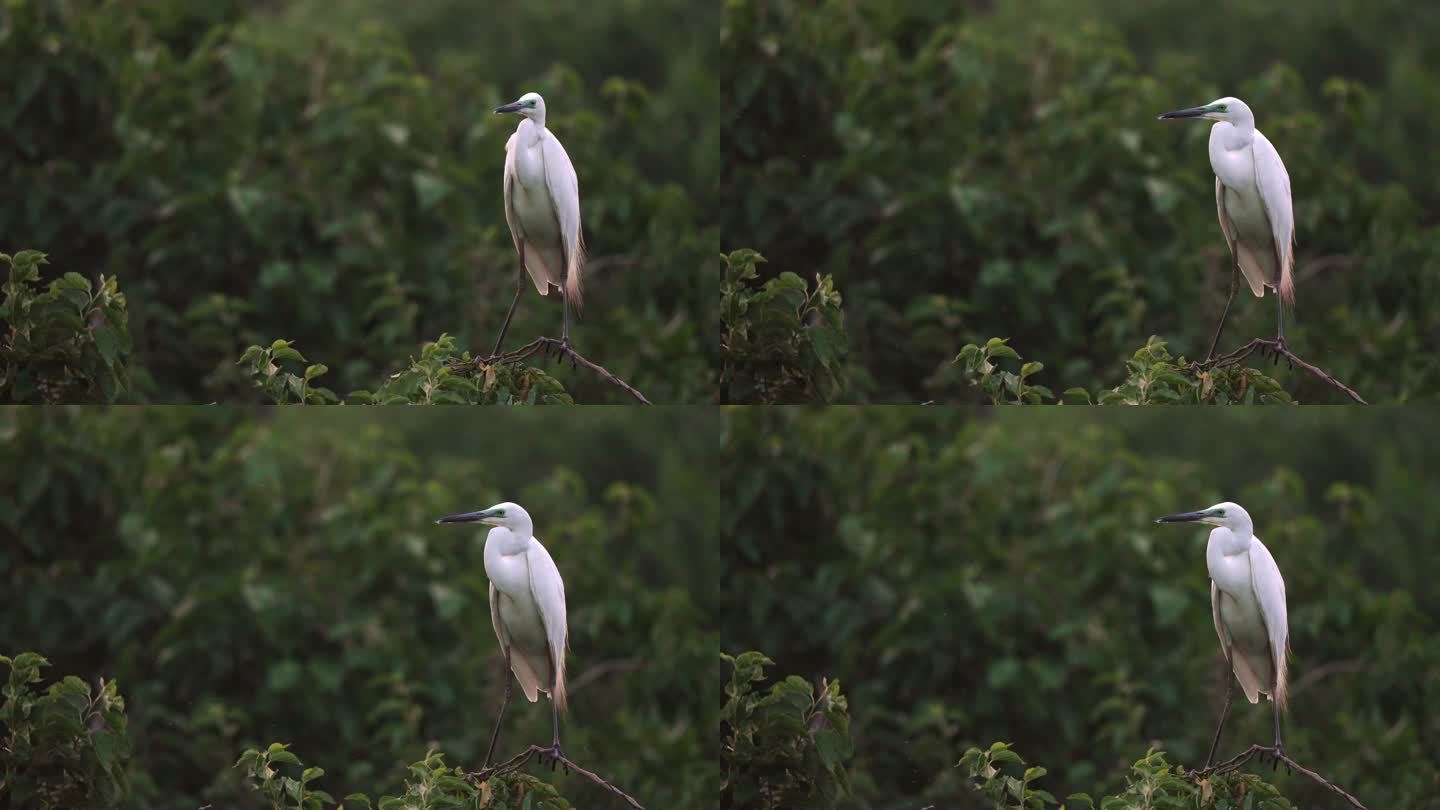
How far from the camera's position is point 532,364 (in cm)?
304

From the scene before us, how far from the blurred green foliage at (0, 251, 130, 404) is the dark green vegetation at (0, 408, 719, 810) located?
326 millimetres

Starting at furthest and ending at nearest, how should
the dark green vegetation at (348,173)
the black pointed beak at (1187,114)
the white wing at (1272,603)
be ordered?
the dark green vegetation at (348,173)
the white wing at (1272,603)
the black pointed beak at (1187,114)

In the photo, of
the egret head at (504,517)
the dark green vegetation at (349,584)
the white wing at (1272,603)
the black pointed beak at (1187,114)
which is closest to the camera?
the black pointed beak at (1187,114)

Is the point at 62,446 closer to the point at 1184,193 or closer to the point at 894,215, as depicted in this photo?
the point at 894,215

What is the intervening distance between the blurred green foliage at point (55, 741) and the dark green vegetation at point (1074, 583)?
3.65 feet

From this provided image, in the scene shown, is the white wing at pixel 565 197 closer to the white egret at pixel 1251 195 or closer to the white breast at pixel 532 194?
the white breast at pixel 532 194

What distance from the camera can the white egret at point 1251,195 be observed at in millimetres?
2973

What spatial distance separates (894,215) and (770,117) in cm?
28

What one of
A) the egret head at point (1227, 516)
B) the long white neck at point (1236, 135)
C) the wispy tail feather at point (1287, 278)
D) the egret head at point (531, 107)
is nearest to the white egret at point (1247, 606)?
the egret head at point (1227, 516)

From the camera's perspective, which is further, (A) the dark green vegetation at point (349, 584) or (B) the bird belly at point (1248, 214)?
(A) the dark green vegetation at point (349, 584)

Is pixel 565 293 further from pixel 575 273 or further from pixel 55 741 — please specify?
pixel 55 741

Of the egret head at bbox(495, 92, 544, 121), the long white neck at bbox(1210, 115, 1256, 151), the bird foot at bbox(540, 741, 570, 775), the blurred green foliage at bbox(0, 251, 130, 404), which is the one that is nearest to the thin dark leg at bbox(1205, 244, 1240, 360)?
the long white neck at bbox(1210, 115, 1256, 151)

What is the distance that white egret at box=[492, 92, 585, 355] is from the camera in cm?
292

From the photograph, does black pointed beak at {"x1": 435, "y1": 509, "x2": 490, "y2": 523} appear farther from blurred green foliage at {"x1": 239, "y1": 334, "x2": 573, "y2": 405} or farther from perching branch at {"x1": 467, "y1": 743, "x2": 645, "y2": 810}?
perching branch at {"x1": 467, "y1": 743, "x2": 645, "y2": 810}
